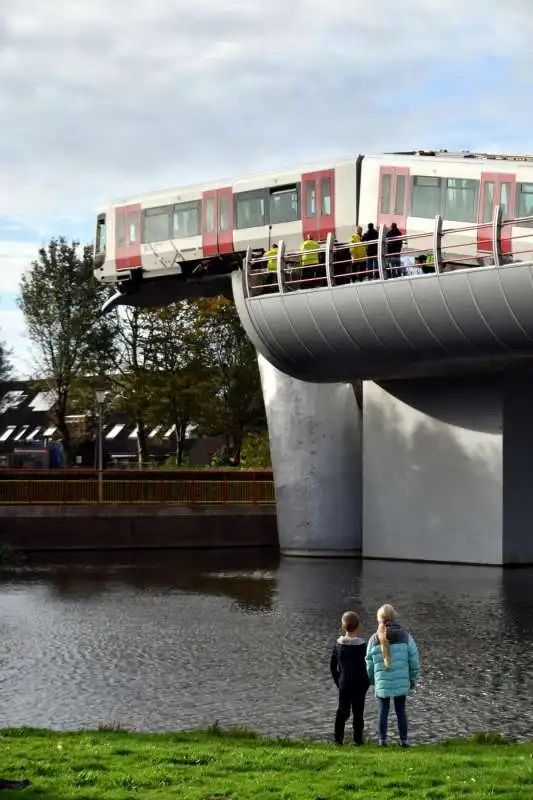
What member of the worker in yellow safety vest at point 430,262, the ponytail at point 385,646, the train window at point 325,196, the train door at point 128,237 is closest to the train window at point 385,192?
the train window at point 325,196

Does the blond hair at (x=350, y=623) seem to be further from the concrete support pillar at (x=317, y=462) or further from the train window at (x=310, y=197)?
the concrete support pillar at (x=317, y=462)

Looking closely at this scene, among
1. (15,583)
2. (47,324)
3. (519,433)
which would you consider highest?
(47,324)

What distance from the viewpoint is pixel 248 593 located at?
98.4 ft

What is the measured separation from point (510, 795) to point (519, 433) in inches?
1085

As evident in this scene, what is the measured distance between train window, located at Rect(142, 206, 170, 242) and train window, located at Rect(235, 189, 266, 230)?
3.13 meters

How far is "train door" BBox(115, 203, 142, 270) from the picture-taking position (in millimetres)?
43875

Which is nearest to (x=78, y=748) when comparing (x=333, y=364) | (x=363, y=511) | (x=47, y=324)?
(x=333, y=364)

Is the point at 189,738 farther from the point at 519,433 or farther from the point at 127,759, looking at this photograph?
the point at 519,433

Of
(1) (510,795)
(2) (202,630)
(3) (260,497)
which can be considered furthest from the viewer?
(3) (260,497)

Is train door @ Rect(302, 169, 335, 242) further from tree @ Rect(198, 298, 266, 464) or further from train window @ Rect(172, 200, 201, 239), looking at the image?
tree @ Rect(198, 298, 266, 464)

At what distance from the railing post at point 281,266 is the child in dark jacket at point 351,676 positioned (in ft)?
74.2

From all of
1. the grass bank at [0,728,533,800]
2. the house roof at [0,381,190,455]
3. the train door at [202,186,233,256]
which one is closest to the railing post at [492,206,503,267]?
the train door at [202,186,233,256]

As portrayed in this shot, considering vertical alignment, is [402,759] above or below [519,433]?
below

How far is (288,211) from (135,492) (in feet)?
36.0
